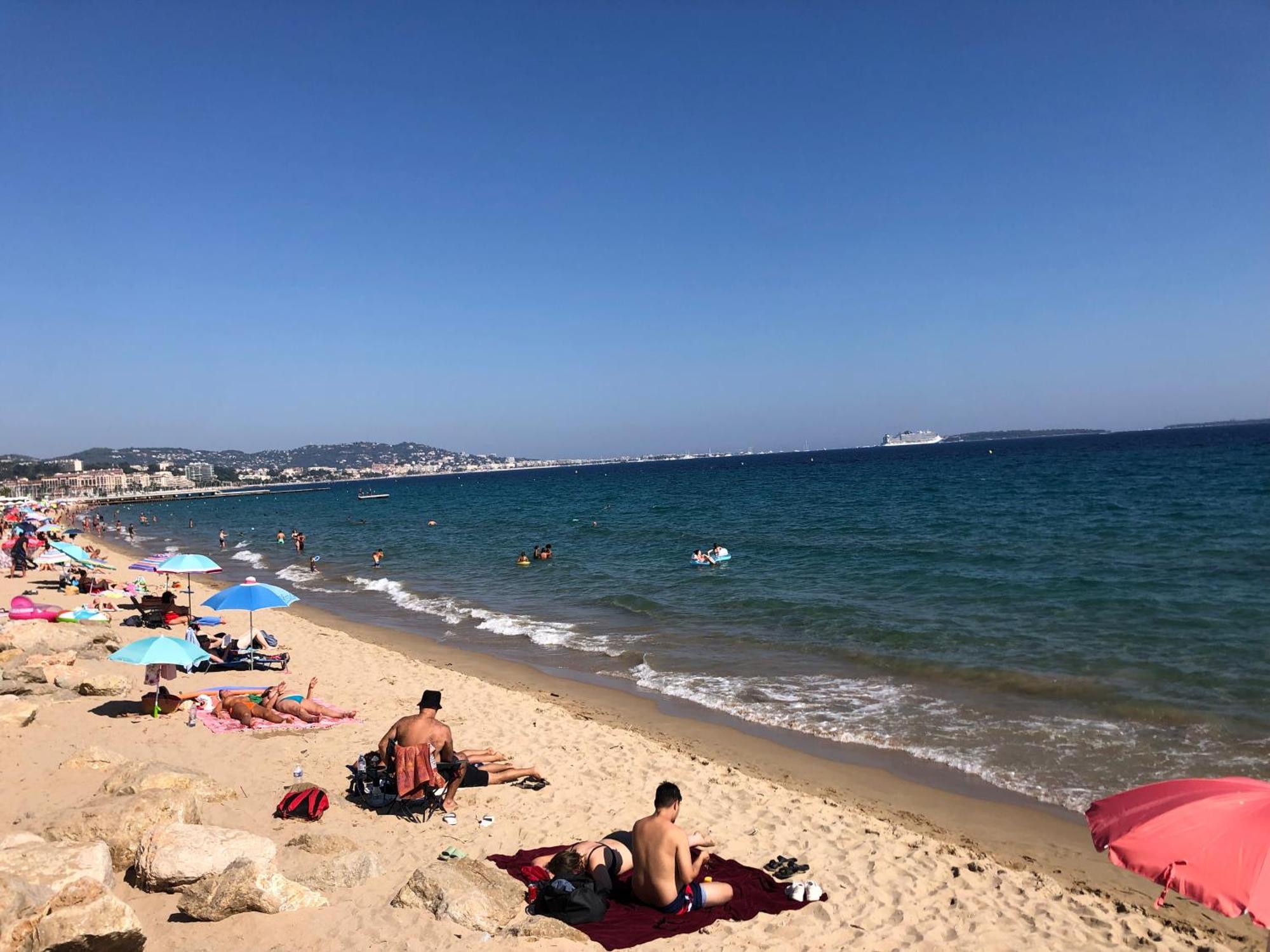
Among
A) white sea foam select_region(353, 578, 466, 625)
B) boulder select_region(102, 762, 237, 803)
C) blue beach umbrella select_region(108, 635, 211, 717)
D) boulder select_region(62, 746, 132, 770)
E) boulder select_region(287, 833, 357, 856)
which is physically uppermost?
blue beach umbrella select_region(108, 635, 211, 717)

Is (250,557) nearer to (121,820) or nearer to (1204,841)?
(121,820)

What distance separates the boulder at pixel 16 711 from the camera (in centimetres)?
854

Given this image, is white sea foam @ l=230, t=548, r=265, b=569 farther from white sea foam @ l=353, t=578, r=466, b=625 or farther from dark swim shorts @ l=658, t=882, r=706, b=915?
dark swim shorts @ l=658, t=882, r=706, b=915

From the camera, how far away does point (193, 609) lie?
19.7 meters

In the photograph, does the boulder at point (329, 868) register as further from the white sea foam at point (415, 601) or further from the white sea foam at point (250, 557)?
the white sea foam at point (250, 557)

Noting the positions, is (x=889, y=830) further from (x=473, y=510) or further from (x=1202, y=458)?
(x=1202, y=458)

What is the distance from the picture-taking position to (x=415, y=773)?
7191 millimetres

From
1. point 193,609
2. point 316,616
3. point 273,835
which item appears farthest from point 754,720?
point 193,609

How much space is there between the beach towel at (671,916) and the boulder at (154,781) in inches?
114

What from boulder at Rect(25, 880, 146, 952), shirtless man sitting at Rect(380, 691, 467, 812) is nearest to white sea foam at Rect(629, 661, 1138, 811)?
shirtless man sitting at Rect(380, 691, 467, 812)

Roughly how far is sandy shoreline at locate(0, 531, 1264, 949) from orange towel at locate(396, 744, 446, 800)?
306 mm

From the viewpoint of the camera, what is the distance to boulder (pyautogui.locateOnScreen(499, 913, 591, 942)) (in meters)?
4.98

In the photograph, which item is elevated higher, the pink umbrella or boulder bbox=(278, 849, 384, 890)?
the pink umbrella

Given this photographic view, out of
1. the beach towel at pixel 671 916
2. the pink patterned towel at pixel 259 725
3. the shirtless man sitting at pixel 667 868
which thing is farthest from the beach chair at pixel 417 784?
the pink patterned towel at pixel 259 725
